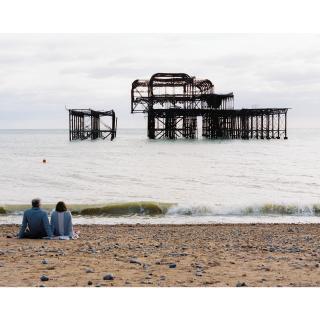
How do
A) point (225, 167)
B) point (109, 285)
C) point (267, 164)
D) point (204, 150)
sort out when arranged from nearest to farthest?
point (109, 285) < point (225, 167) < point (267, 164) < point (204, 150)

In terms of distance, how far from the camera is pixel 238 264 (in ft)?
26.7

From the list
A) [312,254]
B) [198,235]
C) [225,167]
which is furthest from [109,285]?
[225,167]

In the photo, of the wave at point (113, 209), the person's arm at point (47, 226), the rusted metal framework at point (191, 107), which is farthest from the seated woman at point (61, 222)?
the rusted metal framework at point (191, 107)

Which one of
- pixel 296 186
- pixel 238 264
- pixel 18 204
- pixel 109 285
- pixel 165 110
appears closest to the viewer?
pixel 109 285

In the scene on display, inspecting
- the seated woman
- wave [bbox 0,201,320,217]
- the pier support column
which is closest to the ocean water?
wave [bbox 0,201,320,217]

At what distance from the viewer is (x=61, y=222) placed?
1048 cm

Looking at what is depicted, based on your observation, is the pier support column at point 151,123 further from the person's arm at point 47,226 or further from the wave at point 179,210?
the person's arm at point 47,226

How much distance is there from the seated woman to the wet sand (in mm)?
312

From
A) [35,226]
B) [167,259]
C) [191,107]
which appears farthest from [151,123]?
[167,259]

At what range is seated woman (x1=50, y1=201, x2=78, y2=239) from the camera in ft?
33.7

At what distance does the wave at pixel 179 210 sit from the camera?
1666cm

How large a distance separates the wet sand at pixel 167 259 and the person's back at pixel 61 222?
0.32 metres

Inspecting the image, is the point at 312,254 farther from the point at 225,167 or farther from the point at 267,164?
the point at 267,164

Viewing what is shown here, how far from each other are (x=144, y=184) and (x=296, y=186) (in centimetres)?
640
